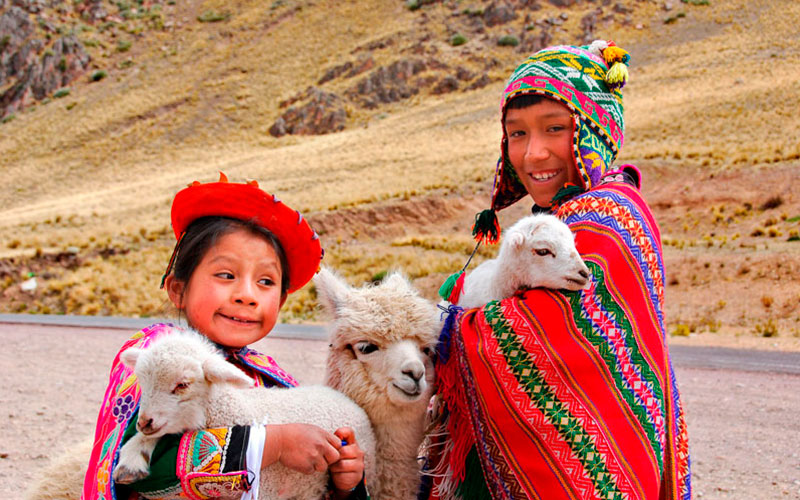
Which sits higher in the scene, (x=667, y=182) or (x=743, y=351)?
(x=743, y=351)

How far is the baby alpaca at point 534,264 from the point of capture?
7.07ft

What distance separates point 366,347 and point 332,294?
0.25 metres

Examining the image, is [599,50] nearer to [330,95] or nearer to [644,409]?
[644,409]

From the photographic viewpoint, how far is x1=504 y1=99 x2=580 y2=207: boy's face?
2.61 metres

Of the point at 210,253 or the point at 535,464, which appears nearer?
the point at 535,464

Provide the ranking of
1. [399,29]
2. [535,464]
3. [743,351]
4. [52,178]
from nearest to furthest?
[535,464]
[743,351]
[52,178]
[399,29]

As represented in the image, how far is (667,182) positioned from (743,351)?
16.1 meters

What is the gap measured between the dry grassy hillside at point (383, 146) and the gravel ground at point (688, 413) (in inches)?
137

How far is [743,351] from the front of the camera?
9.62 meters

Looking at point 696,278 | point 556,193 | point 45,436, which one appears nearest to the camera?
point 556,193

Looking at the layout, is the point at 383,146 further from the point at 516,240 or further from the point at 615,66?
the point at 516,240

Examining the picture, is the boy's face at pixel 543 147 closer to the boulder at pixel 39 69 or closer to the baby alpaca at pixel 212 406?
the baby alpaca at pixel 212 406

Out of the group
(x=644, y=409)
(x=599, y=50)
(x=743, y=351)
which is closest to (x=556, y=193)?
(x=599, y=50)

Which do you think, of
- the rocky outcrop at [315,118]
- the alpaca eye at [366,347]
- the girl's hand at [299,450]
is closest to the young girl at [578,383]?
the alpaca eye at [366,347]
